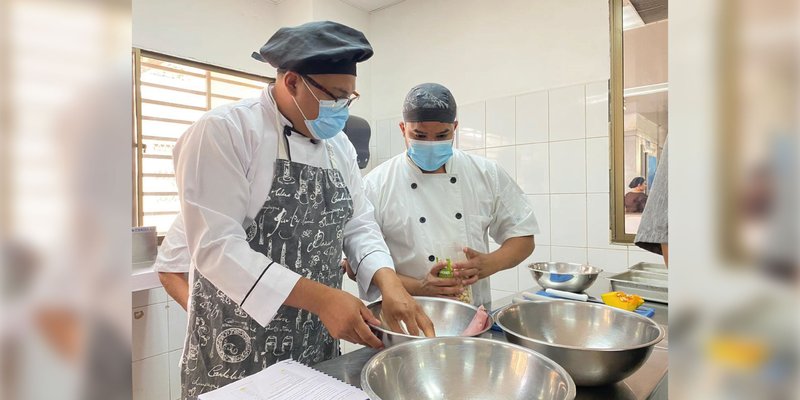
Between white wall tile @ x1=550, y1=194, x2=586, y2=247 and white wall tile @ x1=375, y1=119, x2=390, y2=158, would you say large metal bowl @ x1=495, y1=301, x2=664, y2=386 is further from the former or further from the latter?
white wall tile @ x1=375, y1=119, x2=390, y2=158

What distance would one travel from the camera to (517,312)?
1.19 m

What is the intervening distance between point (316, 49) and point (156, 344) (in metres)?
1.94

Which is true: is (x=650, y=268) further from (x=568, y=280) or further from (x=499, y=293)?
(x=499, y=293)

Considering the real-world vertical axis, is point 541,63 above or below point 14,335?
above

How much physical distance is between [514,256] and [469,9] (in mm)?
1981

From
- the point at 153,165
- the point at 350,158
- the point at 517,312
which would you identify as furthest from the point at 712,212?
the point at 153,165

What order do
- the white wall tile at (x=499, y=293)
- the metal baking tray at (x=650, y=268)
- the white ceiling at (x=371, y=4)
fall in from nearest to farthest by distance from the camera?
the metal baking tray at (x=650, y=268) → the white wall tile at (x=499, y=293) → the white ceiling at (x=371, y=4)

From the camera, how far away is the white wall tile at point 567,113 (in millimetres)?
2520

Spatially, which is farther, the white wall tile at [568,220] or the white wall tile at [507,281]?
the white wall tile at [507,281]

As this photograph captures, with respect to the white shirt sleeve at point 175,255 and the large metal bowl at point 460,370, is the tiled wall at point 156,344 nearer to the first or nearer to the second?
the white shirt sleeve at point 175,255

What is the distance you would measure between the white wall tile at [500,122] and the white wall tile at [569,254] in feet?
2.34

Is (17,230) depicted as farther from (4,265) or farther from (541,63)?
(541,63)

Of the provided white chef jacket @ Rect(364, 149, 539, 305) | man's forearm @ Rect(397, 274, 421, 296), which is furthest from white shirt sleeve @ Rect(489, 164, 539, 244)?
man's forearm @ Rect(397, 274, 421, 296)

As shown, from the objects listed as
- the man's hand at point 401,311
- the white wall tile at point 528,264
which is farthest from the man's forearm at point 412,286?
the white wall tile at point 528,264
